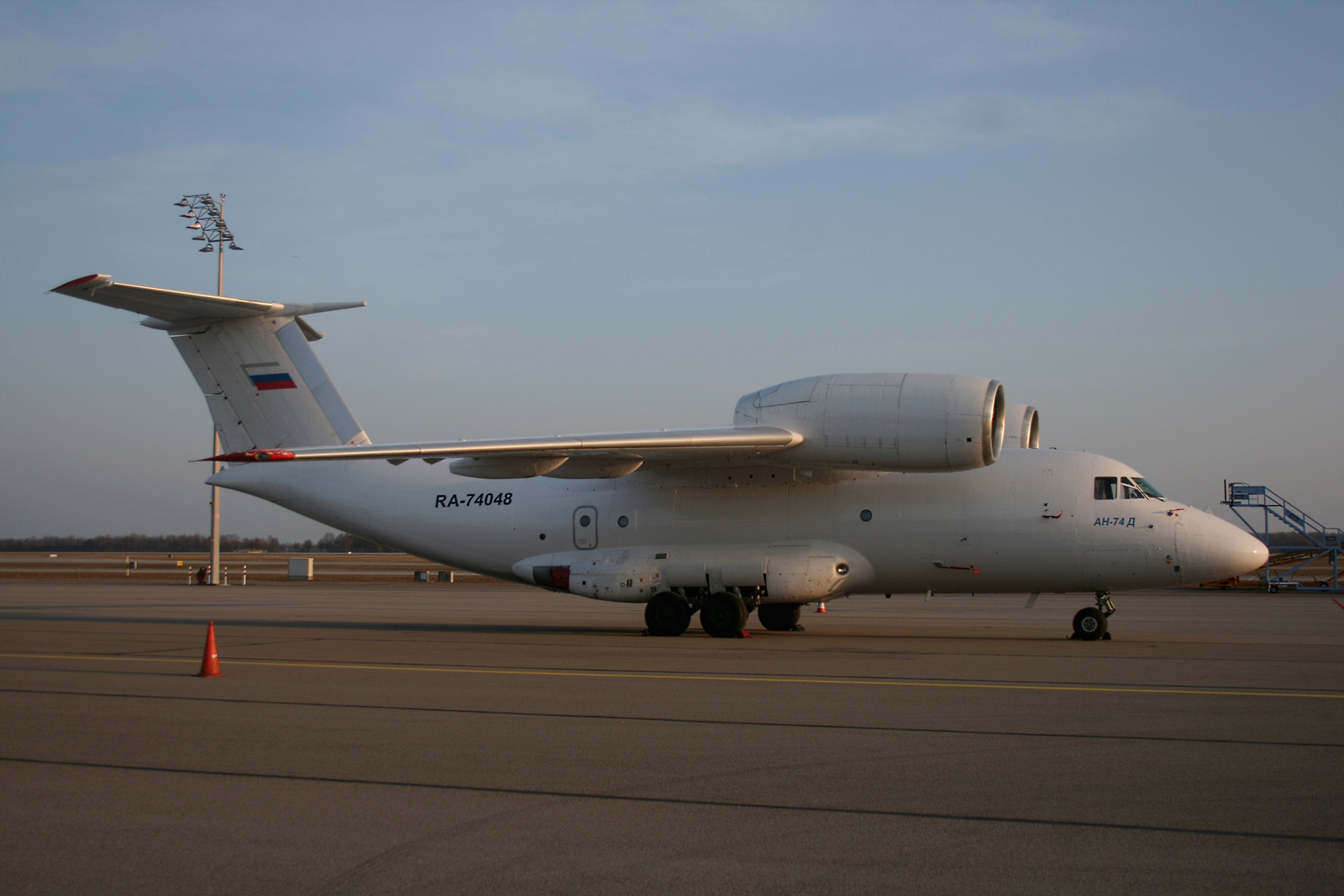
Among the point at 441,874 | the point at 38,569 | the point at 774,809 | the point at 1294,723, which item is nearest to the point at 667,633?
the point at 1294,723

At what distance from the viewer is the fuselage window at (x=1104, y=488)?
1495cm

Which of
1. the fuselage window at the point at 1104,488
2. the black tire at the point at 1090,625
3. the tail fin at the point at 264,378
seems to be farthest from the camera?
the tail fin at the point at 264,378

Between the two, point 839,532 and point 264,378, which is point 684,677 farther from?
point 264,378

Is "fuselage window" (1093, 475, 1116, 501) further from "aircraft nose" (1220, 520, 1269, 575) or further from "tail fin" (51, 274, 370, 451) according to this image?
"tail fin" (51, 274, 370, 451)

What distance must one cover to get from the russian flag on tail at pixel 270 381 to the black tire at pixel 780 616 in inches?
367

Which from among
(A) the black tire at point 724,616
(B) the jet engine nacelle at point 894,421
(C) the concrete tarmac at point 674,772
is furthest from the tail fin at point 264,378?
(B) the jet engine nacelle at point 894,421

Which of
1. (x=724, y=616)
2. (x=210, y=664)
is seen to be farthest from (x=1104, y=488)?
(x=210, y=664)

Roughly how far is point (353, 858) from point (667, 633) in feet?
38.5

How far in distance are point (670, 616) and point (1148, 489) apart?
741cm

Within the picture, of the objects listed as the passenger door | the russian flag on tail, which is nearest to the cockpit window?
the passenger door

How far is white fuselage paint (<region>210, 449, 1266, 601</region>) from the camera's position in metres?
14.8

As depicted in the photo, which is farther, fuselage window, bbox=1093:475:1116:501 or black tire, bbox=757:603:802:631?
black tire, bbox=757:603:802:631

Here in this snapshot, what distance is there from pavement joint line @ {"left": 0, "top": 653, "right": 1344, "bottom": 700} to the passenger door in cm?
599

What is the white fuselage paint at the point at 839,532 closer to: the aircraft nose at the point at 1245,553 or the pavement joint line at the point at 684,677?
the aircraft nose at the point at 1245,553
